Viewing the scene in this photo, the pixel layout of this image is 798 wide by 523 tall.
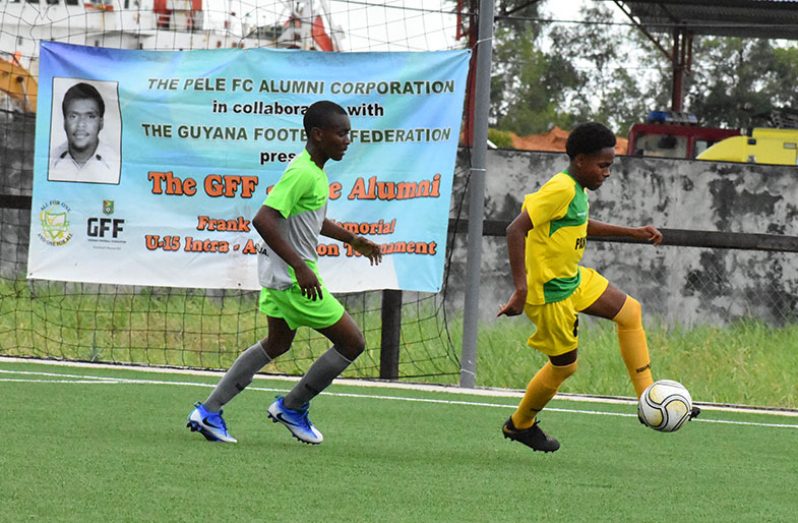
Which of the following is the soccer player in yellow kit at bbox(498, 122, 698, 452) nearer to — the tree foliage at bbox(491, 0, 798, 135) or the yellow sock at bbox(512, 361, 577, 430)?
the yellow sock at bbox(512, 361, 577, 430)

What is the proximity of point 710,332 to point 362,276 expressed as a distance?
11.2 ft

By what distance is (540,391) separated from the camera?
704 cm

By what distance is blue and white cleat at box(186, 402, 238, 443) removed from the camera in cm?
675

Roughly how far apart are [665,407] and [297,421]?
1.72 metres

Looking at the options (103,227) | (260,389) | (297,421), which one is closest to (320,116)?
(297,421)

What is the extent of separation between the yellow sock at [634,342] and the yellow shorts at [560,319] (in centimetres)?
17

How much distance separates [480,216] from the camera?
34.5ft

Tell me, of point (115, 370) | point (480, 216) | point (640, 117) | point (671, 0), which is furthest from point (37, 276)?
point (640, 117)

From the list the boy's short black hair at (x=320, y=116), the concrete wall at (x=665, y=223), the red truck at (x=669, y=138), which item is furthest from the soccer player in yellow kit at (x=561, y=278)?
the red truck at (x=669, y=138)

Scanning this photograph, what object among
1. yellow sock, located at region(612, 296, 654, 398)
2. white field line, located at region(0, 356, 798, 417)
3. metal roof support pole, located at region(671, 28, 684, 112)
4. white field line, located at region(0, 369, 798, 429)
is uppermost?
metal roof support pole, located at region(671, 28, 684, 112)

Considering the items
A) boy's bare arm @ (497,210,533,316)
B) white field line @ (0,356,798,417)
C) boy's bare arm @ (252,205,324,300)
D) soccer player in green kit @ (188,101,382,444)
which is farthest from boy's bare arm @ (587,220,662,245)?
white field line @ (0,356,798,417)

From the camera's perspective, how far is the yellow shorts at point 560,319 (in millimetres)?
6957

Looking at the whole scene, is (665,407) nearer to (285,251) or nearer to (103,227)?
(285,251)

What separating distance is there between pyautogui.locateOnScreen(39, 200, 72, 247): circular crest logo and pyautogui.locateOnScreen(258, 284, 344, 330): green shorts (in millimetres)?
4357
